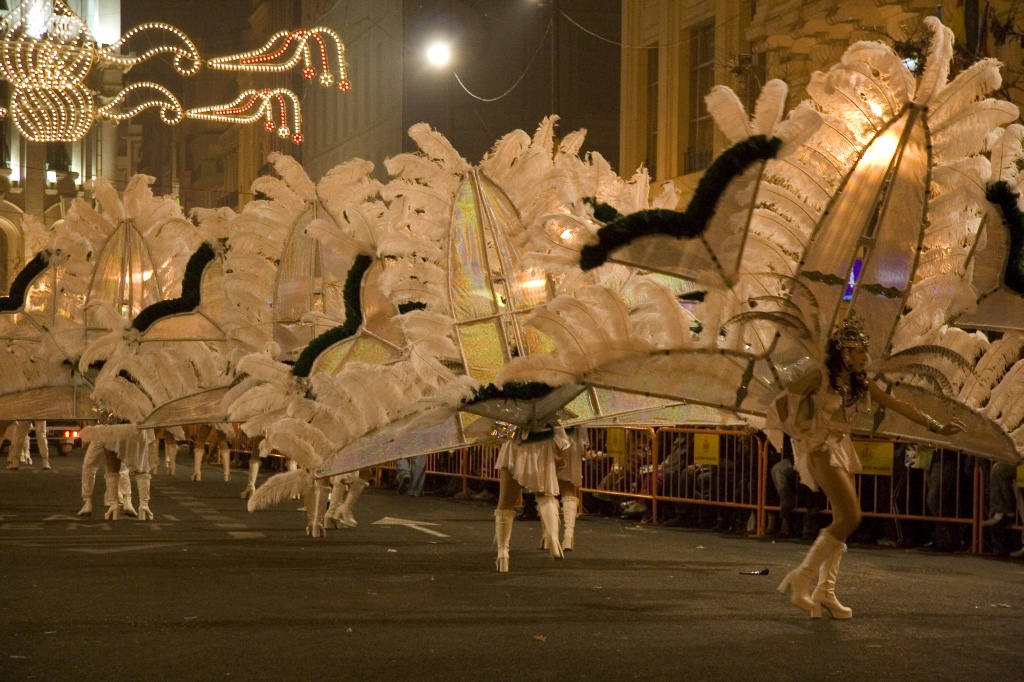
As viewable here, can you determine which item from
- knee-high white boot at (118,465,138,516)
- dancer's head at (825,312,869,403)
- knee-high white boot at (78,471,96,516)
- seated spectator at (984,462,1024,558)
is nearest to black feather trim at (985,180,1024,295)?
dancer's head at (825,312,869,403)

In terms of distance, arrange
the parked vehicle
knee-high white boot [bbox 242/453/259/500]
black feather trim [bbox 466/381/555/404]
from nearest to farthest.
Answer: black feather trim [bbox 466/381/555/404] < knee-high white boot [bbox 242/453/259/500] < the parked vehicle

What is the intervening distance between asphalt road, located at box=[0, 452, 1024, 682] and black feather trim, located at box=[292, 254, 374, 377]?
68.1 inches

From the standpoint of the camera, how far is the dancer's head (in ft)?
29.3

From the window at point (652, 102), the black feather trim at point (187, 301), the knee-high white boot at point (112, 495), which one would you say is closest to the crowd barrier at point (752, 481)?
the black feather trim at point (187, 301)

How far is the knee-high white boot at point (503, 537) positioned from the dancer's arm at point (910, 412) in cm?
410

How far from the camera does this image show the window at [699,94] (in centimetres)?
2675

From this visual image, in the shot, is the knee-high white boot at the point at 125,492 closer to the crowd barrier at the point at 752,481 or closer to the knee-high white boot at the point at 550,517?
the crowd barrier at the point at 752,481

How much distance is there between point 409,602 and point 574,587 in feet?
5.16

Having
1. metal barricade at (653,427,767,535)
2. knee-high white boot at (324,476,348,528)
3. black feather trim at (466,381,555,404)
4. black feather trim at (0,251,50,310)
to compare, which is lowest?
knee-high white boot at (324,476,348,528)

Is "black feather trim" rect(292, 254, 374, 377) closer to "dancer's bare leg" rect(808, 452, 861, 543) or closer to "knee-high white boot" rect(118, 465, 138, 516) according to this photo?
"dancer's bare leg" rect(808, 452, 861, 543)

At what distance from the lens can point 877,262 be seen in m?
9.09

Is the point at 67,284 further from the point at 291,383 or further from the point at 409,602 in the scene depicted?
the point at 409,602

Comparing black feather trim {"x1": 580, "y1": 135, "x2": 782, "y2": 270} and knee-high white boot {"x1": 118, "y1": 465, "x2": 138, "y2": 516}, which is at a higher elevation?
black feather trim {"x1": 580, "y1": 135, "x2": 782, "y2": 270}

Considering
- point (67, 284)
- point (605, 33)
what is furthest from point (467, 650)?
point (605, 33)
